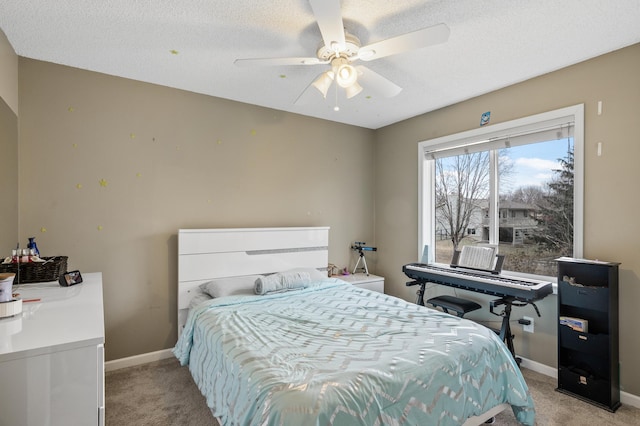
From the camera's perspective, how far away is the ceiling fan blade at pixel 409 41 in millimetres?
1647

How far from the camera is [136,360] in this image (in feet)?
9.58

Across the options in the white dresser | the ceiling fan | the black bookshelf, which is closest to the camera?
the white dresser

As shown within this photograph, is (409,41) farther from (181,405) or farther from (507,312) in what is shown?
(181,405)

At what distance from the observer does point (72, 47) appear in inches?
93.5

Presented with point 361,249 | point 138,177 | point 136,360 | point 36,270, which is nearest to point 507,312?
point 361,249

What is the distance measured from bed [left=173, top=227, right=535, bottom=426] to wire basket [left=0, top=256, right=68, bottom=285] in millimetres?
902

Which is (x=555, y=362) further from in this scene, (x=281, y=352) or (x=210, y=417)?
(x=210, y=417)

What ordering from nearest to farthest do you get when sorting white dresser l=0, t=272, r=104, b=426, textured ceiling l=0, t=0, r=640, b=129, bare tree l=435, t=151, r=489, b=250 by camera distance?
1. white dresser l=0, t=272, r=104, b=426
2. textured ceiling l=0, t=0, r=640, b=129
3. bare tree l=435, t=151, r=489, b=250

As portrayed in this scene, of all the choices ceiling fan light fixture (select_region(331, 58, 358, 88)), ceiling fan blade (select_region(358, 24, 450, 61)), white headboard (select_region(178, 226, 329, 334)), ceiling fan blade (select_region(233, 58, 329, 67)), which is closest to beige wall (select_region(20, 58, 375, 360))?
white headboard (select_region(178, 226, 329, 334))

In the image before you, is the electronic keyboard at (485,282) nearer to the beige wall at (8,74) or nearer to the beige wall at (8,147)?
the beige wall at (8,147)

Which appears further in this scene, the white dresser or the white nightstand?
the white nightstand

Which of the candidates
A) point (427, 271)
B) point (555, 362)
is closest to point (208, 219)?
point (427, 271)

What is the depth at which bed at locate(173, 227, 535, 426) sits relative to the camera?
4.66 feet

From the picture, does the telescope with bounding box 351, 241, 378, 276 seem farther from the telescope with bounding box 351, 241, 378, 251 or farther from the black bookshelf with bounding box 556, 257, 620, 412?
the black bookshelf with bounding box 556, 257, 620, 412
